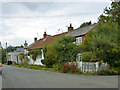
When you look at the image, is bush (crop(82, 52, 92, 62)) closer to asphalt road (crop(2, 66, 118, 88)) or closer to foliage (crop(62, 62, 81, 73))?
foliage (crop(62, 62, 81, 73))

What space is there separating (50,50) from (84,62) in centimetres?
766

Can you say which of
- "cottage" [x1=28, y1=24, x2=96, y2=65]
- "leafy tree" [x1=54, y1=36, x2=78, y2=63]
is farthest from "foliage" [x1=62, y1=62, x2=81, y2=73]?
"cottage" [x1=28, y1=24, x2=96, y2=65]

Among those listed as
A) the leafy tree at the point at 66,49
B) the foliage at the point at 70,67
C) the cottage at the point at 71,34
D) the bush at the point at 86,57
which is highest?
the cottage at the point at 71,34

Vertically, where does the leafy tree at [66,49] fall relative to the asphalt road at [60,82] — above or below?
above

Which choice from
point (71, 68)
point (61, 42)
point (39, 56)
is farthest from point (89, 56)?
point (39, 56)

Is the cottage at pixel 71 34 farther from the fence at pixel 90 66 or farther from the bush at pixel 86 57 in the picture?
the fence at pixel 90 66

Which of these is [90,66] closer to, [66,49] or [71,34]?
[66,49]

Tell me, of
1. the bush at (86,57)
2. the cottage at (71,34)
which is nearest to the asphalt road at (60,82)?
the bush at (86,57)

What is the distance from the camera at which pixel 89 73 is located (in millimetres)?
17844

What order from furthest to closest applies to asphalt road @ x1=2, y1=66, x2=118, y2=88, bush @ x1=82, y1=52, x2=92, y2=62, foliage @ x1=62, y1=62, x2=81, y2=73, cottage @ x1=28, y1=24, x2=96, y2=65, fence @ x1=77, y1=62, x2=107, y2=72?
cottage @ x1=28, y1=24, x2=96, y2=65 < bush @ x1=82, y1=52, x2=92, y2=62 < foliage @ x1=62, y1=62, x2=81, y2=73 < fence @ x1=77, y1=62, x2=107, y2=72 < asphalt road @ x1=2, y1=66, x2=118, y2=88

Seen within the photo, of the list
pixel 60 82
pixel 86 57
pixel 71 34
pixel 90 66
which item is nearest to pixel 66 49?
pixel 86 57

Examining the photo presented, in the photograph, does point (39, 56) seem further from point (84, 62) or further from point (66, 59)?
point (84, 62)

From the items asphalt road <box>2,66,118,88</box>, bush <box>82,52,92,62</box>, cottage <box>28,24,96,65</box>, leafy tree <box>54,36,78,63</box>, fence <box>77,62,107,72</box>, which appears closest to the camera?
asphalt road <box>2,66,118,88</box>

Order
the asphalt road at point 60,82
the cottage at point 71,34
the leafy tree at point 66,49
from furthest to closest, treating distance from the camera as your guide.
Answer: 1. the cottage at point 71,34
2. the leafy tree at point 66,49
3. the asphalt road at point 60,82
